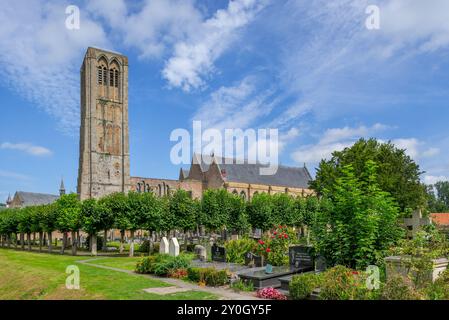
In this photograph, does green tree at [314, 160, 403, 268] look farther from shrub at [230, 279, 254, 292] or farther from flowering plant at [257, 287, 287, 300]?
shrub at [230, 279, 254, 292]

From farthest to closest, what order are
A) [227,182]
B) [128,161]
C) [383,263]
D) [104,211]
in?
1. [227,182]
2. [128,161]
3. [104,211]
4. [383,263]

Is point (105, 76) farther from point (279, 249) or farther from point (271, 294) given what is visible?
point (271, 294)

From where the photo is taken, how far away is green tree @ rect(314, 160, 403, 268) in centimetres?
1502

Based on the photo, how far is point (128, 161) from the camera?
2950 inches

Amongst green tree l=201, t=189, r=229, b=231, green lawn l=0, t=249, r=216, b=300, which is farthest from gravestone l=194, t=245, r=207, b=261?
green tree l=201, t=189, r=229, b=231

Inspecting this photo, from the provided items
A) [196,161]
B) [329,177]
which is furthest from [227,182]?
[329,177]

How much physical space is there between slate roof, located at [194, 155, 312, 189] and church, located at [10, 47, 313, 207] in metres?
0.28

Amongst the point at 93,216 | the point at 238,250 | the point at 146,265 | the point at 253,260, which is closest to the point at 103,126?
the point at 93,216

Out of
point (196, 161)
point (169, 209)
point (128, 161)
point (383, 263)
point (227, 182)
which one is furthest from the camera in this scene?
point (196, 161)

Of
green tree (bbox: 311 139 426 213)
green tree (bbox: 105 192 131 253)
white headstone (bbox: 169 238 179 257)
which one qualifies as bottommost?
white headstone (bbox: 169 238 179 257)

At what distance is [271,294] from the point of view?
14047 mm

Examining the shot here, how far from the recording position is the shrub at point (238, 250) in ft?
82.1
